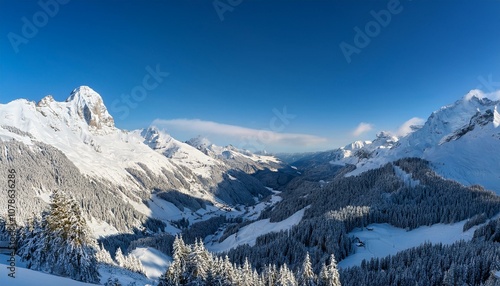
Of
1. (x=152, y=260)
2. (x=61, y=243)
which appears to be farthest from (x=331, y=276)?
(x=152, y=260)

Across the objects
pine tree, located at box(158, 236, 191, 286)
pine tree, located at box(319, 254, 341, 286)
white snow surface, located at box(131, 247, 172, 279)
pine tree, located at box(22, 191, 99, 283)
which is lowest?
white snow surface, located at box(131, 247, 172, 279)

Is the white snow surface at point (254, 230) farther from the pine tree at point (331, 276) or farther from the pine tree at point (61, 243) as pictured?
the pine tree at point (61, 243)

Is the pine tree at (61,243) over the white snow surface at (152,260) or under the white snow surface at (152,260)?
over

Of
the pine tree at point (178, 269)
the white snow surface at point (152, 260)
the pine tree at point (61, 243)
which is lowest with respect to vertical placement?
the white snow surface at point (152, 260)

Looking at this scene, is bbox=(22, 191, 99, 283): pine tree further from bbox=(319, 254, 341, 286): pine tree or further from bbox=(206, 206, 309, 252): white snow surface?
bbox=(206, 206, 309, 252): white snow surface

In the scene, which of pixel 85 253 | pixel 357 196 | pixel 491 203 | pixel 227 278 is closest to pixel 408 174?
pixel 357 196

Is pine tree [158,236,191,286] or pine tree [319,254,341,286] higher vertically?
pine tree [158,236,191,286]

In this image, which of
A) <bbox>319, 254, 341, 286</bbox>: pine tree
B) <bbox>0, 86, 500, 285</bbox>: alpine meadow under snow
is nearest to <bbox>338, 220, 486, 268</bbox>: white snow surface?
<bbox>0, 86, 500, 285</bbox>: alpine meadow under snow

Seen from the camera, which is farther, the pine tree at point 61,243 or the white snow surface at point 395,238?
the white snow surface at point 395,238

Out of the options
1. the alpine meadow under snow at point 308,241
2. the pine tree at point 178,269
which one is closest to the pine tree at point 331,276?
the alpine meadow under snow at point 308,241
